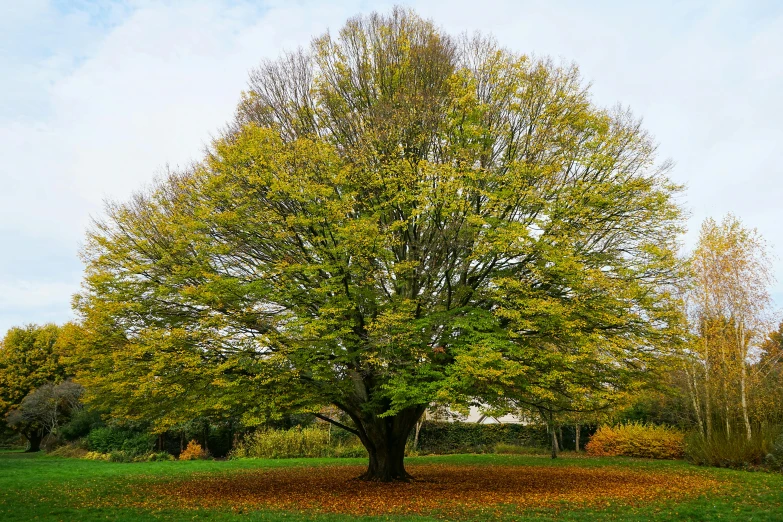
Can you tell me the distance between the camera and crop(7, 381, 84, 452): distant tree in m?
34.0

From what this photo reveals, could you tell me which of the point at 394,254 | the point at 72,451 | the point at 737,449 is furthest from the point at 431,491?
the point at 72,451

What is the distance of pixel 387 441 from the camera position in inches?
612

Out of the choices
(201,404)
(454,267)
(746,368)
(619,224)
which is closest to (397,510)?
(201,404)

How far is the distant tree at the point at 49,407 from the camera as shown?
34.0 metres

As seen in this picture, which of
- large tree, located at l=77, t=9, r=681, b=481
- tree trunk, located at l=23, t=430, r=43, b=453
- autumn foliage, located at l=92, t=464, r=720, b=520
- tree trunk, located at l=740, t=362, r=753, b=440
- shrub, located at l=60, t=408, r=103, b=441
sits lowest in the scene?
tree trunk, located at l=23, t=430, r=43, b=453

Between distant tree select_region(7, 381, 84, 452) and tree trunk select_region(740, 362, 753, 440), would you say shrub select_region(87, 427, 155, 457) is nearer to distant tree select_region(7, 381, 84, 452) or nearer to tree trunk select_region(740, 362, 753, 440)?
distant tree select_region(7, 381, 84, 452)

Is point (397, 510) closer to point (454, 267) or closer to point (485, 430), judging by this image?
point (454, 267)

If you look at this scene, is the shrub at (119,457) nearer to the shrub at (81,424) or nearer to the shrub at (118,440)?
the shrub at (118,440)

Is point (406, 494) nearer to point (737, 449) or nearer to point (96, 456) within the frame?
point (737, 449)

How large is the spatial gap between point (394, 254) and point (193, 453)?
21.2m

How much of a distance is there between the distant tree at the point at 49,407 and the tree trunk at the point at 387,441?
86.8 feet

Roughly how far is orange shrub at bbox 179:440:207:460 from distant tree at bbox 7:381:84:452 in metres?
9.96

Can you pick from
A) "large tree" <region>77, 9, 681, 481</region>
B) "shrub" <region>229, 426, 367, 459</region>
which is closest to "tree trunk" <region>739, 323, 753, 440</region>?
"large tree" <region>77, 9, 681, 481</region>

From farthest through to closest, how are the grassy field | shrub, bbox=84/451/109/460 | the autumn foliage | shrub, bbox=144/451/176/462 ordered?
shrub, bbox=84/451/109/460, shrub, bbox=144/451/176/462, the autumn foliage, the grassy field
